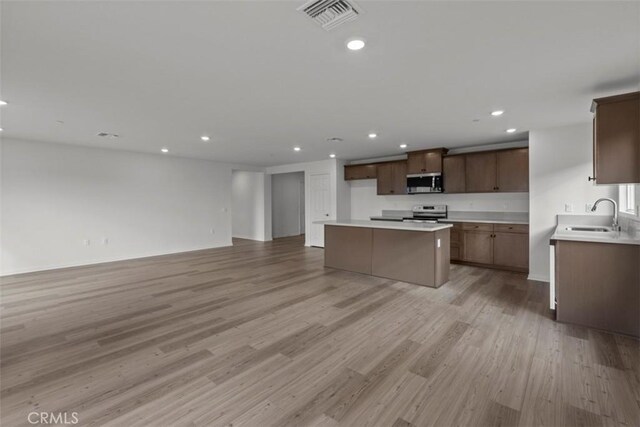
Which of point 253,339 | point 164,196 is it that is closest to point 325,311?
point 253,339

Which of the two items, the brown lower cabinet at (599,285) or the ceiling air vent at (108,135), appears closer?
the brown lower cabinet at (599,285)

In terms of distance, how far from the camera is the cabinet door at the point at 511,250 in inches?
202

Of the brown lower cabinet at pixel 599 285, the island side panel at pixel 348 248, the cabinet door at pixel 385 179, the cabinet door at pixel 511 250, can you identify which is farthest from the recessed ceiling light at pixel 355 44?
the cabinet door at pixel 385 179

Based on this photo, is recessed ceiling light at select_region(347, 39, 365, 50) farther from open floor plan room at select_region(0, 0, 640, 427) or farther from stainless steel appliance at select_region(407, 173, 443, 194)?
stainless steel appliance at select_region(407, 173, 443, 194)

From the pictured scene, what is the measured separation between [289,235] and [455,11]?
9482 mm

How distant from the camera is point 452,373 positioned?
7.28 feet

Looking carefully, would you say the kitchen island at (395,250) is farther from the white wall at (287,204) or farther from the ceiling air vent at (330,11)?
the white wall at (287,204)

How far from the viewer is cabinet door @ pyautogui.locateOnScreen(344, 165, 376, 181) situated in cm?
753

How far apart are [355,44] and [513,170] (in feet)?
15.3

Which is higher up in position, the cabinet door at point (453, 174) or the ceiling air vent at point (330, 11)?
the ceiling air vent at point (330, 11)

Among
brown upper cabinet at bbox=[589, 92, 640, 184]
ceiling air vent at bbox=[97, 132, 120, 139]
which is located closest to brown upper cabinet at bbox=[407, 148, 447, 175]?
brown upper cabinet at bbox=[589, 92, 640, 184]

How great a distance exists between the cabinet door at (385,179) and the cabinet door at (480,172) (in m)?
1.71

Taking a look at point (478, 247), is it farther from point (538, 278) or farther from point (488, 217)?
point (538, 278)

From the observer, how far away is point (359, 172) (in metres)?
7.78
